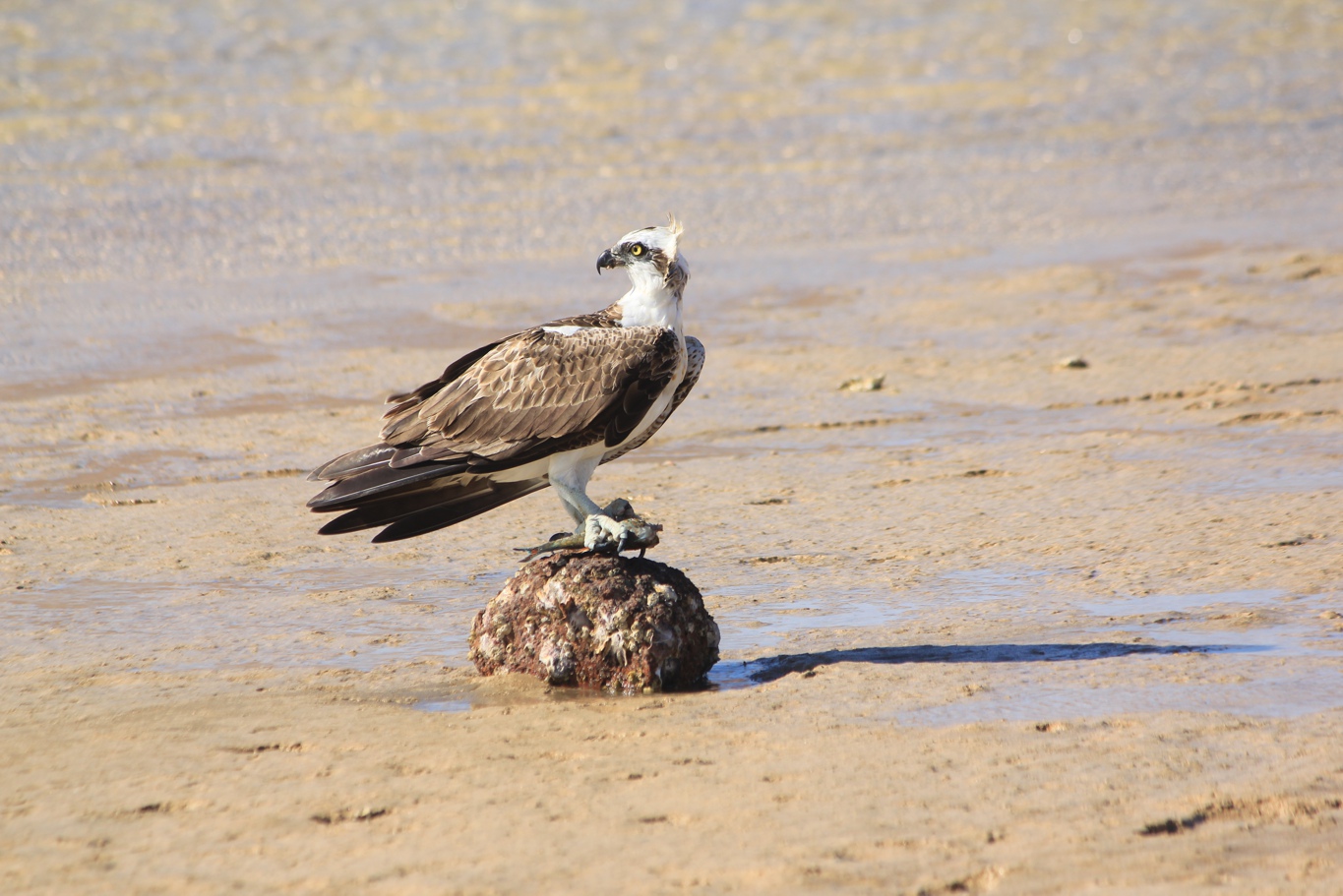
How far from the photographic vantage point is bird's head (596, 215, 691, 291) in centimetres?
623

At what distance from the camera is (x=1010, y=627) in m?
6.51

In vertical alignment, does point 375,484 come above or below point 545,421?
below

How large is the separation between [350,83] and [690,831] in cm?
1834

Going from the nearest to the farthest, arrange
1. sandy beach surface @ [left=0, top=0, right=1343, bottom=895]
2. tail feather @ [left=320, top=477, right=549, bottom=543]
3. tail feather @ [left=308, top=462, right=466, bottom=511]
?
sandy beach surface @ [left=0, top=0, right=1343, bottom=895] → tail feather @ [left=308, top=462, right=466, bottom=511] → tail feather @ [left=320, top=477, right=549, bottom=543]

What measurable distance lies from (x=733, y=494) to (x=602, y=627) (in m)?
2.77

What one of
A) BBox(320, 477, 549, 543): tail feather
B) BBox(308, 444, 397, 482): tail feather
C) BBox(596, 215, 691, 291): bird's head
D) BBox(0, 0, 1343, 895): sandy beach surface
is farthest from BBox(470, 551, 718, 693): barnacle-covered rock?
BBox(596, 215, 691, 291): bird's head

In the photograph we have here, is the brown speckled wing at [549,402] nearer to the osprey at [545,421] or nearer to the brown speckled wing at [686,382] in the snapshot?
the osprey at [545,421]

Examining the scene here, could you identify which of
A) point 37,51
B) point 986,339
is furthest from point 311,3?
point 986,339

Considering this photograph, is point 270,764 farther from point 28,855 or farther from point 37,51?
point 37,51

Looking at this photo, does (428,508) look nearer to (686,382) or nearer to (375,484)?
(375,484)

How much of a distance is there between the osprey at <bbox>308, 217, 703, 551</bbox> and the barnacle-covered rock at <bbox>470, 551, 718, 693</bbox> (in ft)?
0.57

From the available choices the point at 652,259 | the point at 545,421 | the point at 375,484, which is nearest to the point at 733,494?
the point at 652,259

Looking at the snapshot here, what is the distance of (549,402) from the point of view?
612 centimetres

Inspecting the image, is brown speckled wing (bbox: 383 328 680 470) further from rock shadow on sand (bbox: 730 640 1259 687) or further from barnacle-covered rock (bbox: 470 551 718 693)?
rock shadow on sand (bbox: 730 640 1259 687)
